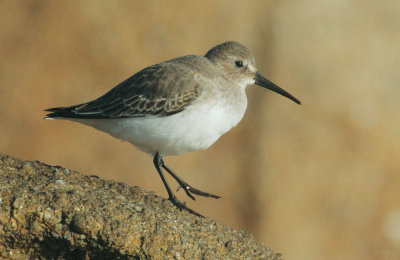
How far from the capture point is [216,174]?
1088 cm

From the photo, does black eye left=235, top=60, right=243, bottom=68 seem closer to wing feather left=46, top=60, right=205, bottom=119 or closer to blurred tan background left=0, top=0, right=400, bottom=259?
wing feather left=46, top=60, right=205, bottom=119

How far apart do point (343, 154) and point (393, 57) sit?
1.74m

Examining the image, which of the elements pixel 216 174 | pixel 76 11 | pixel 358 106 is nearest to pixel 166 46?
pixel 76 11

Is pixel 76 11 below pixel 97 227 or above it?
above

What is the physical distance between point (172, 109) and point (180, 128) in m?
0.28

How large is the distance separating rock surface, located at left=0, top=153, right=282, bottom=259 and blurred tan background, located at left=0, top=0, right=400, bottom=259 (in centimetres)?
485

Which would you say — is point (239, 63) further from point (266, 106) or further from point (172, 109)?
point (266, 106)

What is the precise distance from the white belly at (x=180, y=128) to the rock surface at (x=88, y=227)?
1132mm

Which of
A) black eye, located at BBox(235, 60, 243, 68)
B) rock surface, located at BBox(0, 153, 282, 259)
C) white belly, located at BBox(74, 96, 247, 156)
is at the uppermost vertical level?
black eye, located at BBox(235, 60, 243, 68)

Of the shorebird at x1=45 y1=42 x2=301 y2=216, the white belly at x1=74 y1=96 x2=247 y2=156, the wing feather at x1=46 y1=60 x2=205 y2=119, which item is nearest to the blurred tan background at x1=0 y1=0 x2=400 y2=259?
the shorebird at x1=45 y1=42 x2=301 y2=216

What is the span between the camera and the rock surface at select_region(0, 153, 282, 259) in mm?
5121

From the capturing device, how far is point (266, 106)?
428 inches

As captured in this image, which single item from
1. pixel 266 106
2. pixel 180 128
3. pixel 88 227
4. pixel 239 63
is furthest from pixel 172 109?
pixel 266 106

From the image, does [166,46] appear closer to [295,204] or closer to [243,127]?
[243,127]
